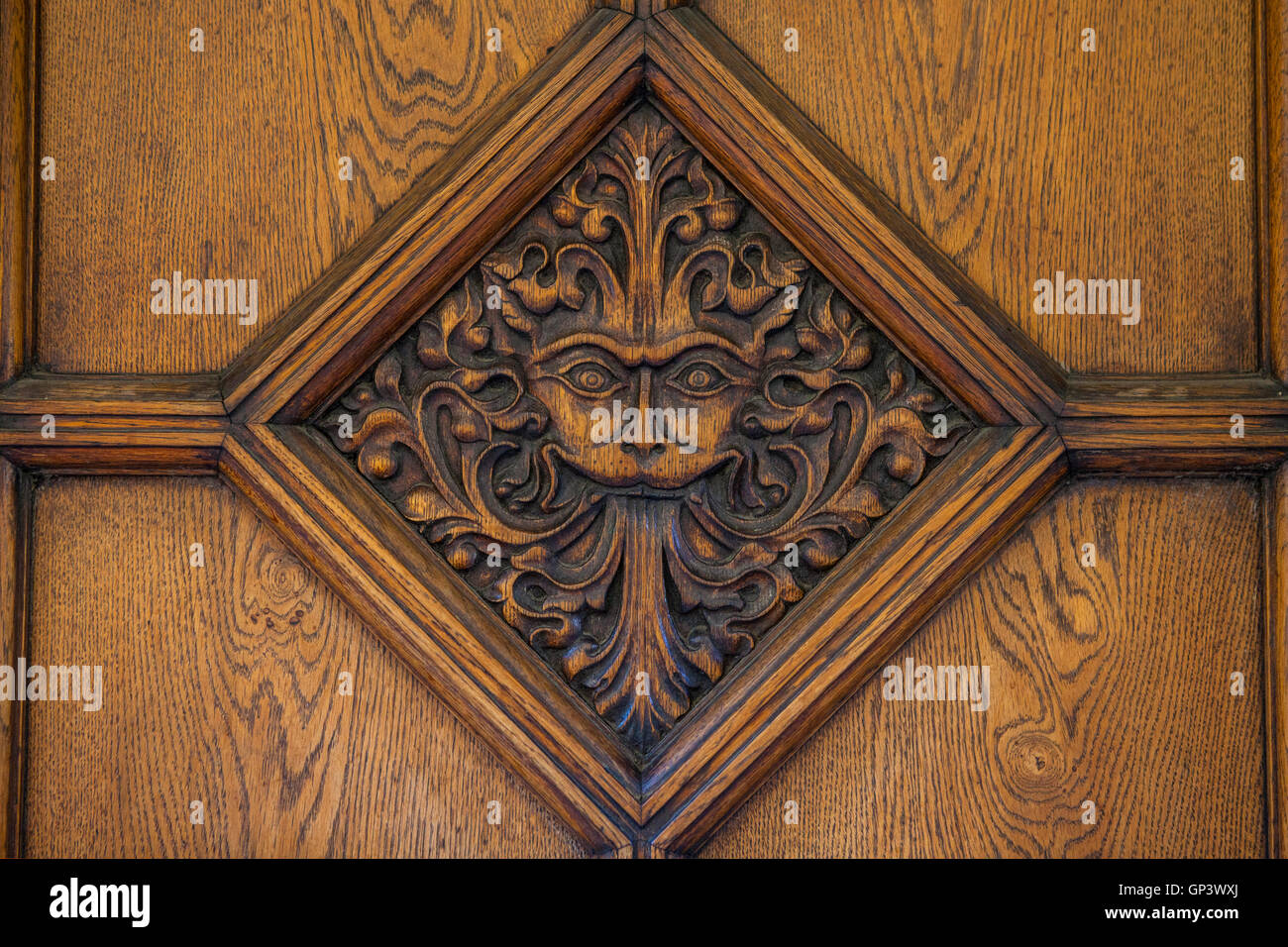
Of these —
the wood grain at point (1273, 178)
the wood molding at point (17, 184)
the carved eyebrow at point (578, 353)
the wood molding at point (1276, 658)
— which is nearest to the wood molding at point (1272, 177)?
the wood grain at point (1273, 178)

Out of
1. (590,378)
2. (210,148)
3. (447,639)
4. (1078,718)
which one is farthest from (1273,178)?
(210,148)

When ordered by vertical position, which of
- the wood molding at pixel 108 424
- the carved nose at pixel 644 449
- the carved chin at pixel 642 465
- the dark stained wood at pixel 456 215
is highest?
the dark stained wood at pixel 456 215

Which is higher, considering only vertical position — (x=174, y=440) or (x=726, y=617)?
(x=174, y=440)

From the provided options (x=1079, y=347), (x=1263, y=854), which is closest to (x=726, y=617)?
(x=1079, y=347)

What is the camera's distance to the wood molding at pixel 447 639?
0.71m

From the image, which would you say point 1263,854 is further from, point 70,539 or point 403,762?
point 70,539

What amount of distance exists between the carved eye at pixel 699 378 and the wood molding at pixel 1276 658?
43 cm

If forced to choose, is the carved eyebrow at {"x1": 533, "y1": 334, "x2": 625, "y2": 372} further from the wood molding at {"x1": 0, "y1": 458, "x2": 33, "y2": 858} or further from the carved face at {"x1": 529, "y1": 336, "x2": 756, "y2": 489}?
the wood molding at {"x1": 0, "y1": 458, "x2": 33, "y2": 858}

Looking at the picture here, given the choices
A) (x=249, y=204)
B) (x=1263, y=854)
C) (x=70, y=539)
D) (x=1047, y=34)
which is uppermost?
(x=1047, y=34)

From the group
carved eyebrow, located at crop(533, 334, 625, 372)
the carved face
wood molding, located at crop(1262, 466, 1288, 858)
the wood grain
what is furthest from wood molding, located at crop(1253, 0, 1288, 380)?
carved eyebrow, located at crop(533, 334, 625, 372)

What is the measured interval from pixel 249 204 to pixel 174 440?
19cm

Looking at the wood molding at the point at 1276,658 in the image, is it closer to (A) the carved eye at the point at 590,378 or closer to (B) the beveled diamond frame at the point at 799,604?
(B) the beveled diamond frame at the point at 799,604

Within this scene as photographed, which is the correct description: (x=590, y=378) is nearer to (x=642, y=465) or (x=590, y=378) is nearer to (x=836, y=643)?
(x=642, y=465)
